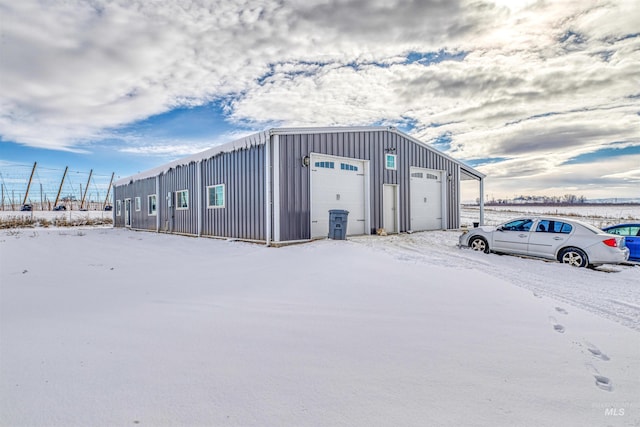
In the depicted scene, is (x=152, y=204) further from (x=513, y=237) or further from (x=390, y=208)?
(x=513, y=237)

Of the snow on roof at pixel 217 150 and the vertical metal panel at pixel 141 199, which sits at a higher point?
the snow on roof at pixel 217 150

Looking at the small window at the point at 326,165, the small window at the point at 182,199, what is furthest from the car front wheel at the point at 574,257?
the small window at the point at 182,199

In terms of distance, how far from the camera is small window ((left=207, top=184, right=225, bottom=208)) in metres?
12.3

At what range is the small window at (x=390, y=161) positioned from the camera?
1284cm

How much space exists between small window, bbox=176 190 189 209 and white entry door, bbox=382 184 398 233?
28.5 feet

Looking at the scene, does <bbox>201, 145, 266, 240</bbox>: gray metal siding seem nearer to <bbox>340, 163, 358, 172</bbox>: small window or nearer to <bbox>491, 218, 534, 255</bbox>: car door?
<bbox>340, 163, 358, 172</bbox>: small window

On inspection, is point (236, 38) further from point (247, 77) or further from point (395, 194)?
point (395, 194)

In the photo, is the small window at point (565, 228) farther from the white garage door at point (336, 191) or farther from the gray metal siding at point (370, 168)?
the white garage door at point (336, 191)

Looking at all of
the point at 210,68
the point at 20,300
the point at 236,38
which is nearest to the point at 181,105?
the point at 210,68

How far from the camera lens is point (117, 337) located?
3.16 metres

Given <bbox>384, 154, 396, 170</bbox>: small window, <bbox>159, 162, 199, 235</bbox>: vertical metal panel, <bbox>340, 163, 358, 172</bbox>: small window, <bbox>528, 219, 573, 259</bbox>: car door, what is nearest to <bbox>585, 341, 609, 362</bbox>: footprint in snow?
<bbox>528, 219, 573, 259</bbox>: car door

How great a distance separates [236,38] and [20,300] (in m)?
7.64

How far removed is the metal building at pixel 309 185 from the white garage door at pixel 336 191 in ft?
0.11

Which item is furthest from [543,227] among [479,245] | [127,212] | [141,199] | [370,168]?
[127,212]
